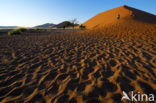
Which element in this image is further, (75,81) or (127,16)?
(127,16)

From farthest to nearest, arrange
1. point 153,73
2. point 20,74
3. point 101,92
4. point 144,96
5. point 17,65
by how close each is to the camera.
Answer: point 17,65
point 20,74
point 153,73
point 101,92
point 144,96

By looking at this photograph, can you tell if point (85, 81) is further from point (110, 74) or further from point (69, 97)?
point (110, 74)

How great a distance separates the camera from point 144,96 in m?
1.81

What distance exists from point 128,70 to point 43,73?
2624 millimetres


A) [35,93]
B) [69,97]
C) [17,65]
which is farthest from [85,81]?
[17,65]
